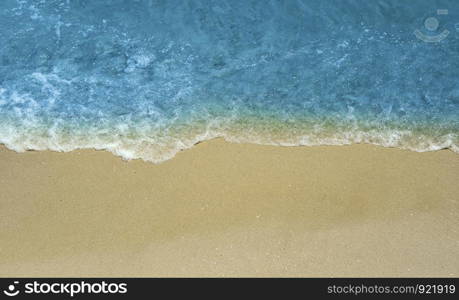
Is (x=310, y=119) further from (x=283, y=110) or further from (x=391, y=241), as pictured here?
(x=391, y=241)

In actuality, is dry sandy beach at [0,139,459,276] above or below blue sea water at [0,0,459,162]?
below

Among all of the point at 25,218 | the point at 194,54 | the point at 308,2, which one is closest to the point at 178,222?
the point at 25,218

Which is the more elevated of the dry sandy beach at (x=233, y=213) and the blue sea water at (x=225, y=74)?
the blue sea water at (x=225, y=74)

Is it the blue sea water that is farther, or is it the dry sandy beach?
the blue sea water

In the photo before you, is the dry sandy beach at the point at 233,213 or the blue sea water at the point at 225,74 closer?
the dry sandy beach at the point at 233,213
